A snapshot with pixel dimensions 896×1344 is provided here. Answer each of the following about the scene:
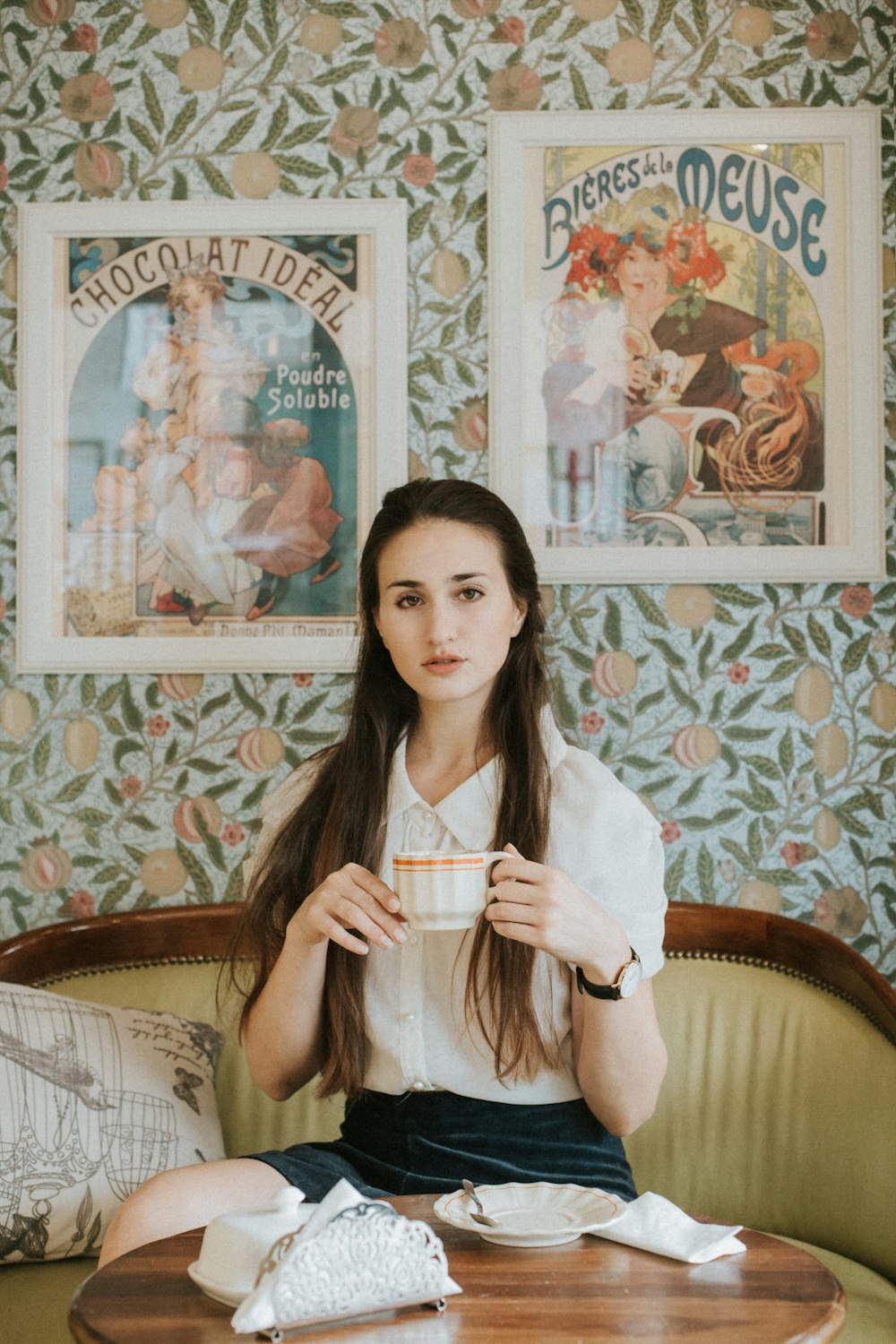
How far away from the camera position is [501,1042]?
1597mm

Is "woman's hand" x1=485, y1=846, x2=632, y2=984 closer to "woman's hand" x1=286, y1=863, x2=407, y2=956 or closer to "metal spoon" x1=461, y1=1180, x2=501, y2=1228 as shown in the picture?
"woman's hand" x1=286, y1=863, x2=407, y2=956

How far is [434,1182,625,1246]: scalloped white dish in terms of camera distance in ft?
3.93

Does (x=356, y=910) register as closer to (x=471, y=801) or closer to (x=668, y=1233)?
(x=471, y=801)

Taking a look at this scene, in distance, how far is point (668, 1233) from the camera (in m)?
1.21

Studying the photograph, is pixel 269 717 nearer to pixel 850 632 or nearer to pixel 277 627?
pixel 277 627

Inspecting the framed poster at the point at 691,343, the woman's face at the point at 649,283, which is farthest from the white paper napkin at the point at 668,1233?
the woman's face at the point at 649,283

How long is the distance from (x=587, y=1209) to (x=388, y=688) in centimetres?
85

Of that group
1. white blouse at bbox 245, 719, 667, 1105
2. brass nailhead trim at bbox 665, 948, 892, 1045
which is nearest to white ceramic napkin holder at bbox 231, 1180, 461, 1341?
white blouse at bbox 245, 719, 667, 1105

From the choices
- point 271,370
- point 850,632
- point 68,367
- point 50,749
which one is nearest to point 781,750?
point 850,632

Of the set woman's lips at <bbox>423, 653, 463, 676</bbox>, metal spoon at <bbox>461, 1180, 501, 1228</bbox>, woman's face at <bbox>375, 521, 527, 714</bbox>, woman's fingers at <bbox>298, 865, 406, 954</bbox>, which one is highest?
woman's face at <bbox>375, 521, 527, 714</bbox>

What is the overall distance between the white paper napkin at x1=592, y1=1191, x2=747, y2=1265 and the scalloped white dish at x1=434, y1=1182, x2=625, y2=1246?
1 cm

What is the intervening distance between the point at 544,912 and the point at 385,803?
461 millimetres

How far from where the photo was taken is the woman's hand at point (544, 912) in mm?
1367

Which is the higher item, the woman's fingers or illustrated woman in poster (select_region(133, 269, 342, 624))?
illustrated woman in poster (select_region(133, 269, 342, 624))
